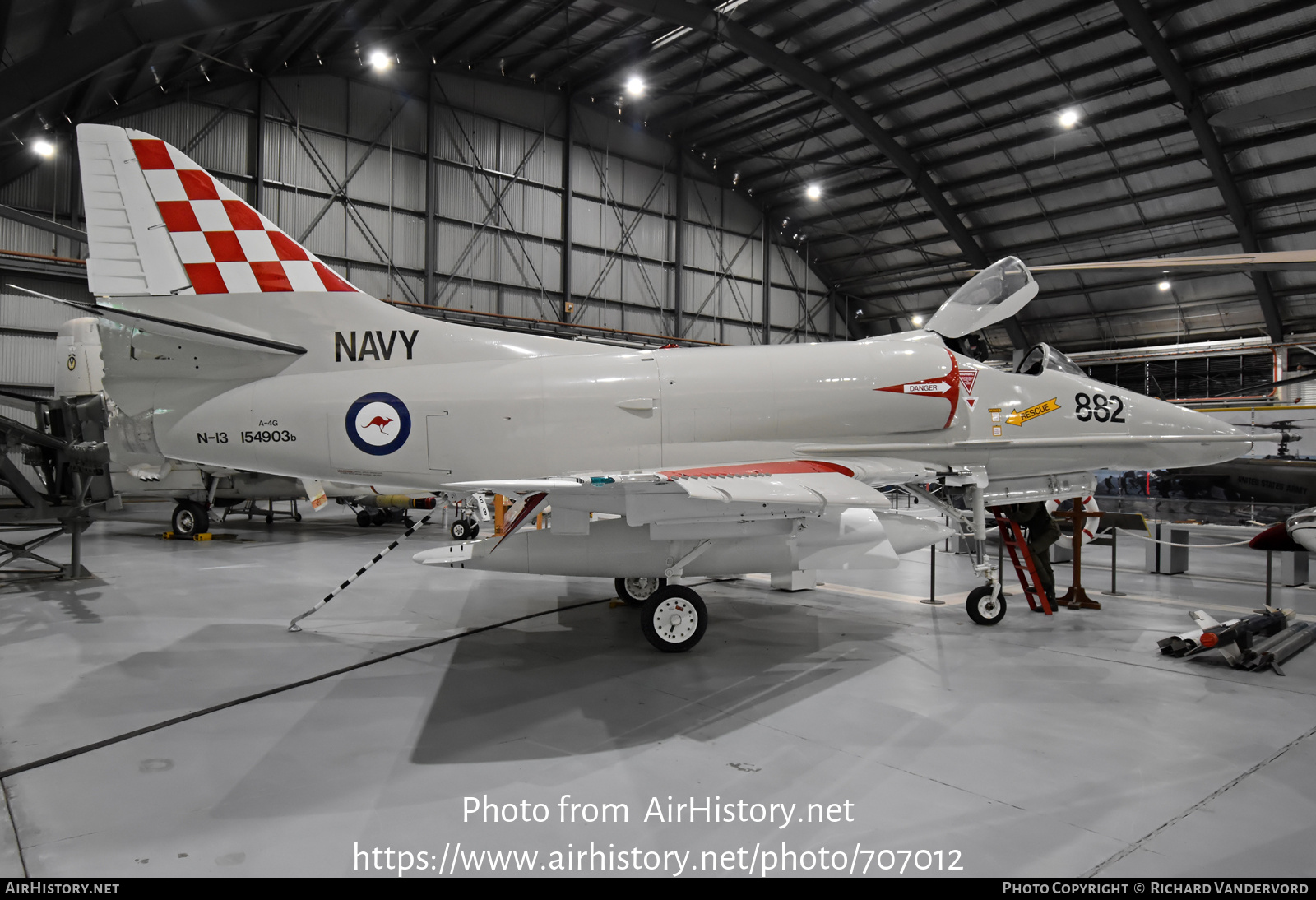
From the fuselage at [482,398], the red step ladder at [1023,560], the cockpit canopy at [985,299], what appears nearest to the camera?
the fuselage at [482,398]

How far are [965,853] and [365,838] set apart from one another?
7.83 ft

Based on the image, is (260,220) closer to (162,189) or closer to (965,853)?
(162,189)

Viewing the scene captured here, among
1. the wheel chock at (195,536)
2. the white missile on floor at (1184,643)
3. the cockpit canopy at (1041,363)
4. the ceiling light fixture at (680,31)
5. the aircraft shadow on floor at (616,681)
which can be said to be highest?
the ceiling light fixture at (680,31)

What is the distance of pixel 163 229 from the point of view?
18.7ft

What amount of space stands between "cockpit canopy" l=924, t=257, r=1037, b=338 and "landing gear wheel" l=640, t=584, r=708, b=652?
358 centimetres

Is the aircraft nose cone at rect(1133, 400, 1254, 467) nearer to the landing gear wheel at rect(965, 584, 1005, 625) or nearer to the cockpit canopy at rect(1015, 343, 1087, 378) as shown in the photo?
the cockpit canopy at rect(1015, 343, 1087, 378)

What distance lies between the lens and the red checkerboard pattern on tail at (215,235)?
5.66 metres

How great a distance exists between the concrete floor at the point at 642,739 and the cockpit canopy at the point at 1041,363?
2.44 metres

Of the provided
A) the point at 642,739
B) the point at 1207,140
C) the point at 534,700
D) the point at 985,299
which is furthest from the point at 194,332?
the point at 1207,140

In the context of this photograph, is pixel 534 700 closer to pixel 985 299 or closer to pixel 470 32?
pixel 985 299

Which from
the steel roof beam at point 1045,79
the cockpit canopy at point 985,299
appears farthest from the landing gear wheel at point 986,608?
the steel roof beam at point 1045,79

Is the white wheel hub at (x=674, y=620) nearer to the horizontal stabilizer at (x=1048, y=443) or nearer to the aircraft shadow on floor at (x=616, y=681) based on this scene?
the aircraft shadow on floor at (x=616, y=681)

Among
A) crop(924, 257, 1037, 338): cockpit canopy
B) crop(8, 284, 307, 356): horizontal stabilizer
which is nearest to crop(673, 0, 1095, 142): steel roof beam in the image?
crop(924, 257, 1037, 338): cockpit canopy

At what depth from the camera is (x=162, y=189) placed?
5.65 m
